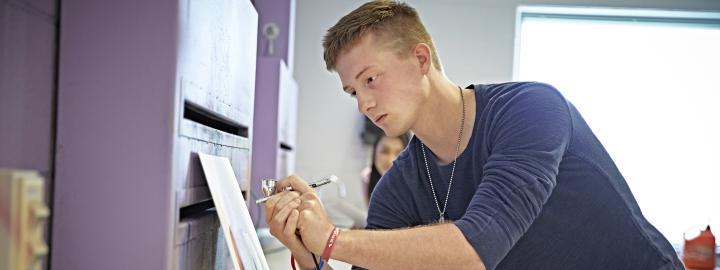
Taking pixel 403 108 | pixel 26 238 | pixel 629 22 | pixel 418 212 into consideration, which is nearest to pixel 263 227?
pixel 418 212

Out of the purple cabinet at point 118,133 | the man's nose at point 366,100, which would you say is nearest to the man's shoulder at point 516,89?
the man's nose at point 366,100

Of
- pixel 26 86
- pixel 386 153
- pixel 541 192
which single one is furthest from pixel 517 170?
pixel 386 153

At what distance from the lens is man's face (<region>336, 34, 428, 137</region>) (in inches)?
49.4

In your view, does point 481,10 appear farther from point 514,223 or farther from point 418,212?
point 514,223

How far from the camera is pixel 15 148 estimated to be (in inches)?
28.7

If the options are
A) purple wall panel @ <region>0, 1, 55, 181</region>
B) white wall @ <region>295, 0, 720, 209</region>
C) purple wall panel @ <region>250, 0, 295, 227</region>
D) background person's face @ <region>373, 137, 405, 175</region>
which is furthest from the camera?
white wall @ <region>295, 0, 720, 209</region>

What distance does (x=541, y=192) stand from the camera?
1.05 metres

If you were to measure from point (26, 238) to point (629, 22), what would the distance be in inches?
220

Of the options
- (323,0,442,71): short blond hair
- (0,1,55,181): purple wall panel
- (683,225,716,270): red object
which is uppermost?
(323,0,442,71): short blond hair

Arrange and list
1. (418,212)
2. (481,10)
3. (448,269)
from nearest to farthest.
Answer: (448,269), (418,212), (481,10)

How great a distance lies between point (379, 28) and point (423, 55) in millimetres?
107

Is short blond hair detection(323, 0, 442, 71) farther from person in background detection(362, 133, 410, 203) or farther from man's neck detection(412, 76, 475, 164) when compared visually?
person in background detection(362, 133, 410, 203)

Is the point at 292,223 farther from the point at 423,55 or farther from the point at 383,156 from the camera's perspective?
the point at 383,156

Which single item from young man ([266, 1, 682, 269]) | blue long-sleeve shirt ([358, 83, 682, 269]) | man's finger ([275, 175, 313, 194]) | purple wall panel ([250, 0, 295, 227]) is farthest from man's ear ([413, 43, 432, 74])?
purple wall panel ([250, 0, 295, 227])
